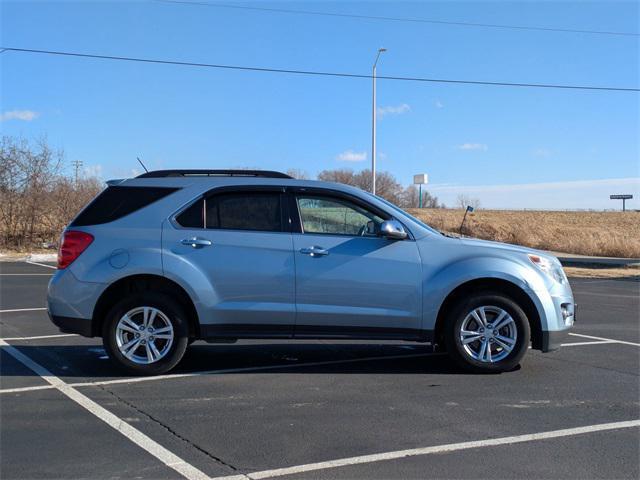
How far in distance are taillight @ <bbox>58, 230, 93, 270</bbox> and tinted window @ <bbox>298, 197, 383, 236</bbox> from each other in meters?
2.13

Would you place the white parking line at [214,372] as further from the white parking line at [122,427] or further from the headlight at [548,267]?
the headlight at [548,267]

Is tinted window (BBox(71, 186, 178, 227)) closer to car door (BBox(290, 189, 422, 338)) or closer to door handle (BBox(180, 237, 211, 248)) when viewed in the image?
door handle (BBox(180, 237, 211, 248))

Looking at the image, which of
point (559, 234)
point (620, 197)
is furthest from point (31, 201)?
point (620, 197)

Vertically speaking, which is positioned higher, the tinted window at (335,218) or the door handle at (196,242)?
the tinted window at (335,218)

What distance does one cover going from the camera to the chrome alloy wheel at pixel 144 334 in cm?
615

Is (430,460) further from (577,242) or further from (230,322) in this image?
(577,242)

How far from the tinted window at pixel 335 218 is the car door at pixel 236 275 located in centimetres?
31

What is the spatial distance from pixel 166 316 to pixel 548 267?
3.86 m

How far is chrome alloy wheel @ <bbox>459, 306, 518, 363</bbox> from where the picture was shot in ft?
20.5

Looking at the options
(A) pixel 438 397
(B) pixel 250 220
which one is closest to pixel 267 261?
(B) pixel 250 220

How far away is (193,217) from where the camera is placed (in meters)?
6.29

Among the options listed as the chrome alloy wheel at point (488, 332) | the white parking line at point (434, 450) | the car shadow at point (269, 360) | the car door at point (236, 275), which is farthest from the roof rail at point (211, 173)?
the white parking line at point (434, 450)

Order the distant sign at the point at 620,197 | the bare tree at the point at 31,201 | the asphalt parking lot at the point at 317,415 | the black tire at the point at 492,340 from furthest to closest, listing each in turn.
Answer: the distant sign at the point at 620,197 → the bare tree at the point at 31,201 → the black tire at the point at 492,340 → the asphalt parking lot at the point at 317,415

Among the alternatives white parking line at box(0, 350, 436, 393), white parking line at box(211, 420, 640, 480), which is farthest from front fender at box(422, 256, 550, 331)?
white parking line at box(211, 420, 640, 480)
